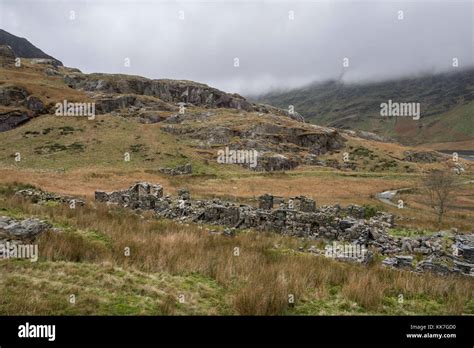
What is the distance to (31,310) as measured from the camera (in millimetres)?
6188

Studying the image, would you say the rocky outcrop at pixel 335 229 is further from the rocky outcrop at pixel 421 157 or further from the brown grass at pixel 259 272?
the rocky outcrop at pixel 421 157

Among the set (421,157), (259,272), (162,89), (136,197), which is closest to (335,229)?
(259,272)

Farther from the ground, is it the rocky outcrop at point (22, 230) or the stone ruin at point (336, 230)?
the rocky outcrop at point (22, 230)

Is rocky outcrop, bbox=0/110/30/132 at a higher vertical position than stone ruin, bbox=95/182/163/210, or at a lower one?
higher

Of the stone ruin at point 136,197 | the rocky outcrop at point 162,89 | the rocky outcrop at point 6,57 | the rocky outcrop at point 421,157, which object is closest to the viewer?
the stone ruin at point 136,197

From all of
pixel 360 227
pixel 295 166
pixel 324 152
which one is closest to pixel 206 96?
pixel 324 152

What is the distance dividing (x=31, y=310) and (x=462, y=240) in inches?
714

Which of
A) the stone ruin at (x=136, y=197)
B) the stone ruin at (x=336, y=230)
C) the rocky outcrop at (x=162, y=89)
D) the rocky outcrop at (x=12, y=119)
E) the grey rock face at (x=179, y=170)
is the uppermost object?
the rocky outcrop at (x=162, y=89)

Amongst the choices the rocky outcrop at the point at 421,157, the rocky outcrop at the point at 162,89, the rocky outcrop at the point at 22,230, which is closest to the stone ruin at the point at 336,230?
the rocky outcrop at the point at 22,230

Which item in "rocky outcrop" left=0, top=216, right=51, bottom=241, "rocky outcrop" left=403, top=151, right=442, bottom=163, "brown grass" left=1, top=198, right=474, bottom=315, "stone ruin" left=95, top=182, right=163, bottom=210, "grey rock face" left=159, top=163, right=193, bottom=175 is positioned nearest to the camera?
"brown grass" left=1, top=198, right=474, bottom=315

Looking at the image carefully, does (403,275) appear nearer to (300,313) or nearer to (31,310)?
(300,313)

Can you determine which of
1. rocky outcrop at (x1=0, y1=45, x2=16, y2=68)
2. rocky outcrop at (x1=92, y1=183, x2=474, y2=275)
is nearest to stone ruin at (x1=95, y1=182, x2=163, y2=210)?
rocky outcrop at (x1=92, y1=183, x2=474, y2=275)

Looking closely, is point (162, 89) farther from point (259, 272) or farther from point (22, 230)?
point (259, 272)

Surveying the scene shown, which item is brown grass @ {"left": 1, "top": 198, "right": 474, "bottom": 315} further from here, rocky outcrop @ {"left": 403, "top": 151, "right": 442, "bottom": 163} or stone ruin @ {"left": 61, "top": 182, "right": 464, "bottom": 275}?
rocky outcrop @ {"left": 403, "top": 151, "right": 442, "bottom": 163}
